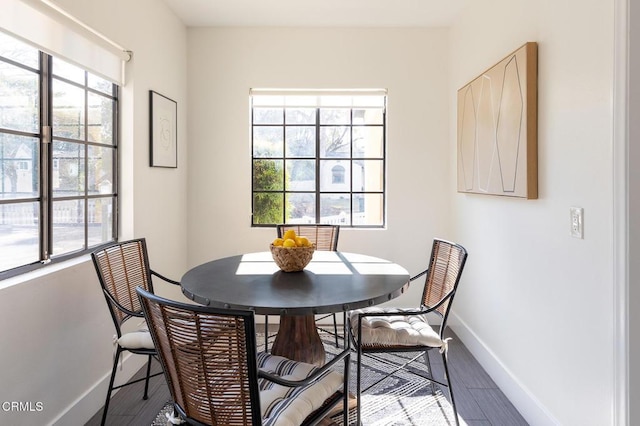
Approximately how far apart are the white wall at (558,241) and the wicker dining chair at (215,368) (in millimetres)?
1169

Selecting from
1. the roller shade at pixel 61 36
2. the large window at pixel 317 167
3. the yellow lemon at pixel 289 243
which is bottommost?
Answer: the yellow lemon at pixel 289 243

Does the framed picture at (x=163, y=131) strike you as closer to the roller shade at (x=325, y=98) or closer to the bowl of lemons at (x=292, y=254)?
the roller shade at (x=325, y=98)

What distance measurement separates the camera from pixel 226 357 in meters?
1.17

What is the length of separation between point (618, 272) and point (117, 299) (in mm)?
2227

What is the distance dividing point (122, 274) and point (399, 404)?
67.9 inches

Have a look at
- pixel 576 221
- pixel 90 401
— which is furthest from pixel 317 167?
pixel 90 401

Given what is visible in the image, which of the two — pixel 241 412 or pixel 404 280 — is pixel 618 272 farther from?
pixel 241 412

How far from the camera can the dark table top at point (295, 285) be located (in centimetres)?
156

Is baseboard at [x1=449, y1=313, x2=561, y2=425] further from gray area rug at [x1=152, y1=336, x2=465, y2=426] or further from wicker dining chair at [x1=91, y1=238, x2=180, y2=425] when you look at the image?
wicker dining chair at [x1=91, y1=238, x2=180, y2=425]

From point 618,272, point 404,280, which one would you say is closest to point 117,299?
point 404,280

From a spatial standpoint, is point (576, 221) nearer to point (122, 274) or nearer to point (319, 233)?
point (319, 233)

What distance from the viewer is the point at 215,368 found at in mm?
1192

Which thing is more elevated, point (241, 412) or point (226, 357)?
point (226, 357)

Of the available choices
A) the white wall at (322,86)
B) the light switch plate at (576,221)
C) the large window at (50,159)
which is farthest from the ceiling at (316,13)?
the light switch plate at (576,221)
